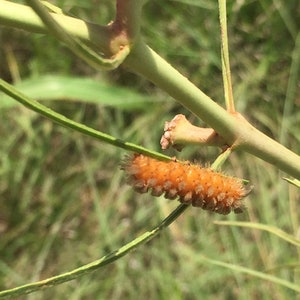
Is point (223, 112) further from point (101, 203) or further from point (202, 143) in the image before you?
point (101, 203)

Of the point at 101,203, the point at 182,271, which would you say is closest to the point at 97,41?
the point at 182,271

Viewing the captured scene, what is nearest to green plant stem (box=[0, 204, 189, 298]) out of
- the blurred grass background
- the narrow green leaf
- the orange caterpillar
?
the orange caterpillar

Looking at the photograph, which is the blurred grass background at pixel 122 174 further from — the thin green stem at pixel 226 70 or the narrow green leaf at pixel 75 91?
the thin green stem at pixel 226 70

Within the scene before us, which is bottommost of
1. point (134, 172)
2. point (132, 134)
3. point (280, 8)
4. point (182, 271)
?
point (134, 172)

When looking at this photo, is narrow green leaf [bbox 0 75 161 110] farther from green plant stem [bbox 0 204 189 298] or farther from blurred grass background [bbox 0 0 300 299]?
green plant stem [bbox 0 204 189 298]

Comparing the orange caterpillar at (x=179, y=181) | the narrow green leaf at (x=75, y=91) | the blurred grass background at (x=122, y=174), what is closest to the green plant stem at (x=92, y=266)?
the orange caterpillar at (x=179, y=181)

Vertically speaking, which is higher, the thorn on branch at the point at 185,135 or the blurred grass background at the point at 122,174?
the blurred grass background at the point at 122,174
